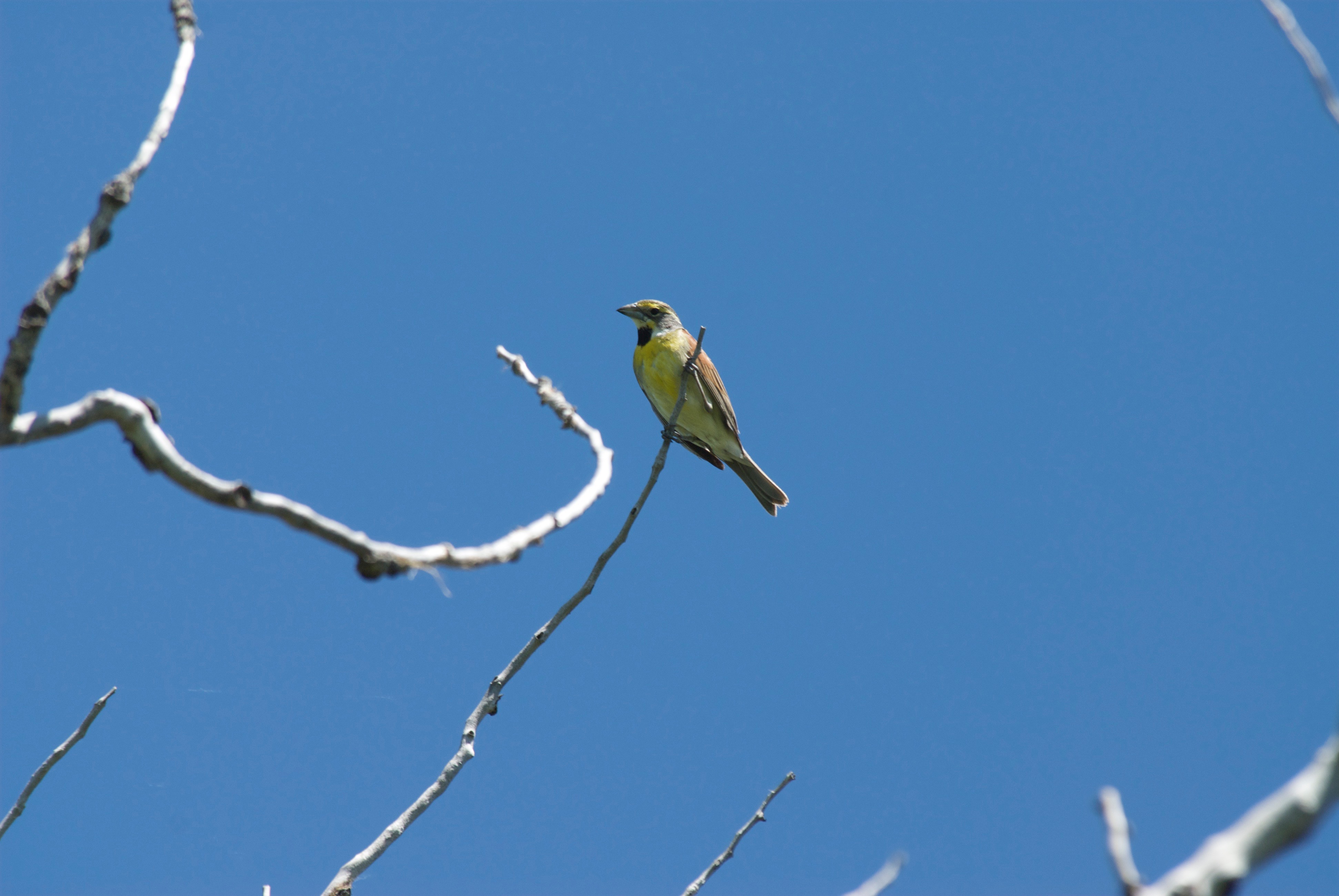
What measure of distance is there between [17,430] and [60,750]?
5.12ft

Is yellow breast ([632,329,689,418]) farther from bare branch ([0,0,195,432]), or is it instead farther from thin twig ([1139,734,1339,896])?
thin twig ([1139,734,1339,896])

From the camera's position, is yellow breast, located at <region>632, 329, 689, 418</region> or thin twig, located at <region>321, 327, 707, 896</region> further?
yellow breast, located at <region>632, 329, 689, 418</region>

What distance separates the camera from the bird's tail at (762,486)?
8.62 meters

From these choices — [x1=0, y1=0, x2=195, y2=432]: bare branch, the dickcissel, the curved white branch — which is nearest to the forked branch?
the curved white branch

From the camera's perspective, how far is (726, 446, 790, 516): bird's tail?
8.62 metres

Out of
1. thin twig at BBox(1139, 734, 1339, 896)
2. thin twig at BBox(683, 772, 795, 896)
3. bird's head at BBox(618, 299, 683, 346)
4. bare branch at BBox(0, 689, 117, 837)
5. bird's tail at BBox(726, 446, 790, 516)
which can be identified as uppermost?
bird's head at BBox(618, 299, 683, 346)

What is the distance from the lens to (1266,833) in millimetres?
1138

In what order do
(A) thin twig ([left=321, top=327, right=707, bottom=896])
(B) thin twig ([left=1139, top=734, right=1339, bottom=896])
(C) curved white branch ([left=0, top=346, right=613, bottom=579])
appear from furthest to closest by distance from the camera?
(A) thin twig ([left=321, top=327, right=707, bottom=896]) < (C) curved white branch ([left=0, top=346, right=613, bottom=579]) < (B) thin twig ([left=1139, top=734, right=1339, bottom=896])

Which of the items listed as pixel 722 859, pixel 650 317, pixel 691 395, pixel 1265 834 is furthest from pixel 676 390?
pixel 1265 834

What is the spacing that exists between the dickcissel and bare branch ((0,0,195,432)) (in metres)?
5.65

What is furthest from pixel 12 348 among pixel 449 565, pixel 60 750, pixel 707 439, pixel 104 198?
pixel 707 439

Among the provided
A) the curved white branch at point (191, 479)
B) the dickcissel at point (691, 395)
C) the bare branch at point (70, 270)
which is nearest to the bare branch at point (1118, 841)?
the curved white branch at point (191, 479)

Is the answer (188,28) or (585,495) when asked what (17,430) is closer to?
(188,28)

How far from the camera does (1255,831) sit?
1.14 metres
